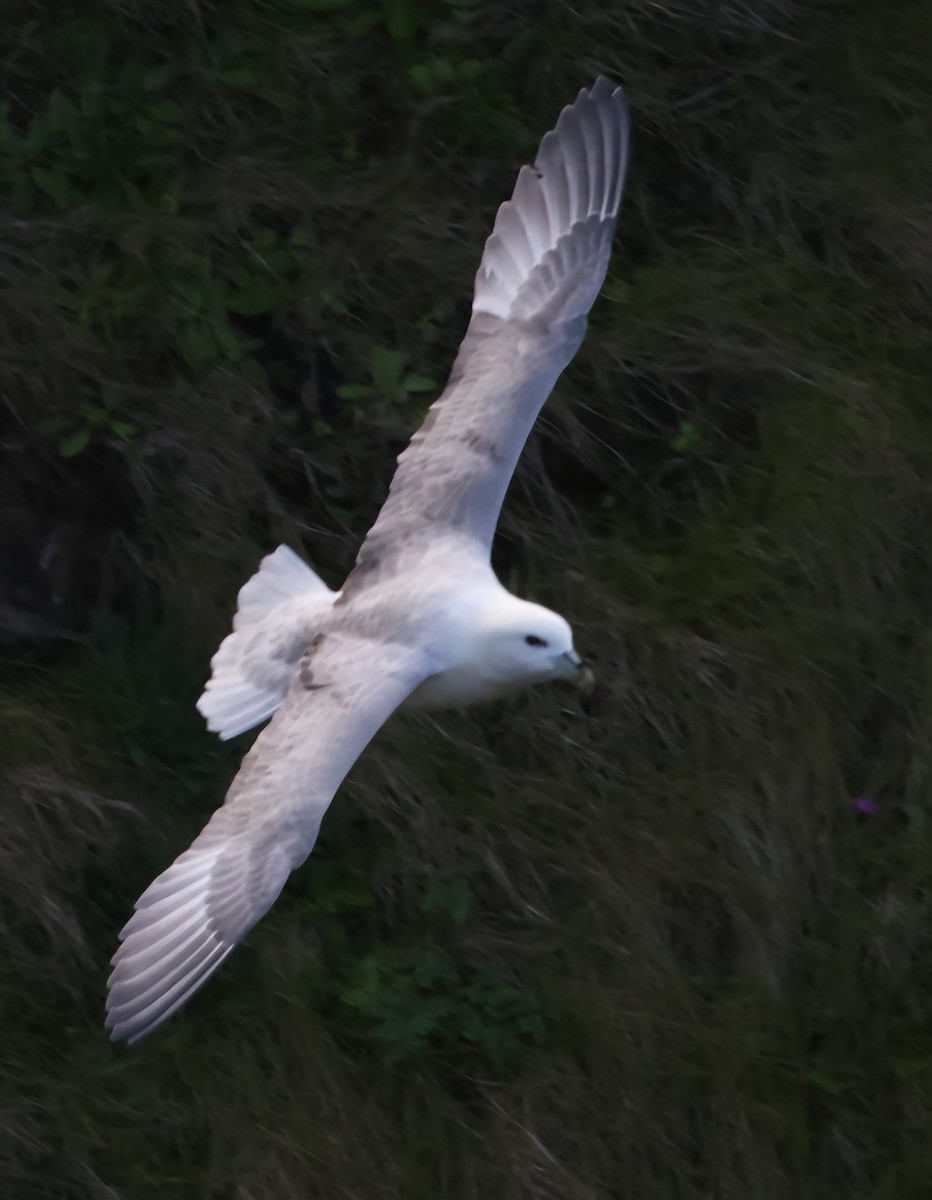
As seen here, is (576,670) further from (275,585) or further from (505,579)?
(505,579)

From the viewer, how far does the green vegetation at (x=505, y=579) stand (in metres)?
6.24

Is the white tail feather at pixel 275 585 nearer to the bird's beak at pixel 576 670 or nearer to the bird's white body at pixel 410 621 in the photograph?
the bird's white body at pixel 410 621

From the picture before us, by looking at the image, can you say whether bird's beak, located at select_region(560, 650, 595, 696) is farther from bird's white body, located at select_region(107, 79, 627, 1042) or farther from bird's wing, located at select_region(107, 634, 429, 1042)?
bird's wing, located at select_region(107, 634, 429, 1042)

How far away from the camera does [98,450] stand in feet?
22.7

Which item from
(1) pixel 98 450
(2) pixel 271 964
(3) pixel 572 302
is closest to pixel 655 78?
(3) pixel 572 302

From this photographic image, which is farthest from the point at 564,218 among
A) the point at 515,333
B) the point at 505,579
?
the point at 505,579

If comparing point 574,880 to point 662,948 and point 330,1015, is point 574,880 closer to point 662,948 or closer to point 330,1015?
point 662,948

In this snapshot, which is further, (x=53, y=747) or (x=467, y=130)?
(x=467, y=130)

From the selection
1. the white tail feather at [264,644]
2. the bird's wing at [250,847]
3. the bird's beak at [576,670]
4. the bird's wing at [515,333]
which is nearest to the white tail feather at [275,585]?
the white tail feather at [264,644]

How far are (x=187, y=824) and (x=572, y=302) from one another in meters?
2.01

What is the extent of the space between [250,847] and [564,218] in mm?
2372

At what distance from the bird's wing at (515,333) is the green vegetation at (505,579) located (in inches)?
35.7

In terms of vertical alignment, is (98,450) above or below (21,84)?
below

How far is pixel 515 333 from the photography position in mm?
6098
